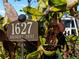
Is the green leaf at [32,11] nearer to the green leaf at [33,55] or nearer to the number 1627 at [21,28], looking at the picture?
the number 1627 at [21,28]

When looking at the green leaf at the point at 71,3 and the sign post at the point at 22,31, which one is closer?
the green leaf at the point at 71,3

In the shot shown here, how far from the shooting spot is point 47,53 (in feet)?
7.66

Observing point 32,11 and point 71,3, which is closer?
point 71,3

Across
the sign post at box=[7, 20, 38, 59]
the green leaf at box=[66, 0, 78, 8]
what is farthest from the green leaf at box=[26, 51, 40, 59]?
the green leaf at box=[66, 0, 78, 8]

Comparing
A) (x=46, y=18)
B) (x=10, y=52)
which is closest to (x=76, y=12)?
(x=46, y=18)

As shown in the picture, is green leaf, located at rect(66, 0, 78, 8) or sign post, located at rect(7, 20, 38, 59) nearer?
green leaf, located at rect(66, 0, 78, 8)

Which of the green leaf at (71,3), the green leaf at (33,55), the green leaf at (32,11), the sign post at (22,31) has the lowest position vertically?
the green leaf at (33,55)

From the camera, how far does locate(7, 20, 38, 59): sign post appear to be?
7.48 ft

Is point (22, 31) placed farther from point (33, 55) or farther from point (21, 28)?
point (33, 55)

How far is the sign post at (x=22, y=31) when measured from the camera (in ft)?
7.48

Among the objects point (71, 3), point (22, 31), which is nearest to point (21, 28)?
point (22, 31)

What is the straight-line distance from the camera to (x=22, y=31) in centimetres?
233

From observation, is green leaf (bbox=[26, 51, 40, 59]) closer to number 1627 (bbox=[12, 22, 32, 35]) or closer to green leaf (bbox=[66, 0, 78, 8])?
number 1627 (bbox=[12, 22, 32, 35])

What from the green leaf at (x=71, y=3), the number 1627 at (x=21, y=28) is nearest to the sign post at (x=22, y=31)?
the number 1627 at (x=21, y=28)
